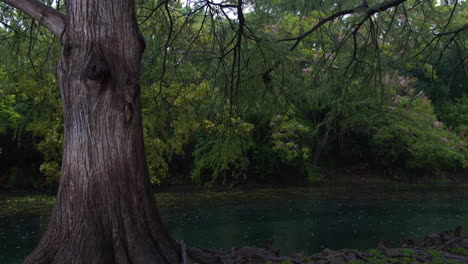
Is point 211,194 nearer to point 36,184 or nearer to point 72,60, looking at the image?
point 36,184

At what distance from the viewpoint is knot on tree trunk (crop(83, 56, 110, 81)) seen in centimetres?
365

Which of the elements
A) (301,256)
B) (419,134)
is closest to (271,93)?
(301,256)

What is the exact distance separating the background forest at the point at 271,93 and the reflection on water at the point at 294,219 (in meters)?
1.17

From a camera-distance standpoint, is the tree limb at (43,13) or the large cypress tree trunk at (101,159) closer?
the large cypress tree trunk at (101,159)

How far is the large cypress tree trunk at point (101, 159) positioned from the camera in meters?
3.60

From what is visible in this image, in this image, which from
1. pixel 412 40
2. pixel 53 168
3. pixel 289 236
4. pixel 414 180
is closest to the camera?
pixel 412 40

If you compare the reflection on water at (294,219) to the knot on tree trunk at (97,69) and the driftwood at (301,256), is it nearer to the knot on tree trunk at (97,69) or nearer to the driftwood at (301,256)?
the driftwood at (301,256)

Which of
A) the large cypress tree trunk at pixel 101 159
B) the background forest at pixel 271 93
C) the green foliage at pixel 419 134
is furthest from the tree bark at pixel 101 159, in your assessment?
the green foliage at pixel 419 134

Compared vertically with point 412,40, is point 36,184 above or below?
below

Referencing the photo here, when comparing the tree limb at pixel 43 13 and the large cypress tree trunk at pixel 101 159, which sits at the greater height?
the tree limb at pixel 43 13

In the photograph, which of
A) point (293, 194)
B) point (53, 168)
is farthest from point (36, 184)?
point (293, 194)

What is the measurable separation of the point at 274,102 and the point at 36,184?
13.5 metres

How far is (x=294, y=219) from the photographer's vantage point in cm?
1068

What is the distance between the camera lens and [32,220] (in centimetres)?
1045
